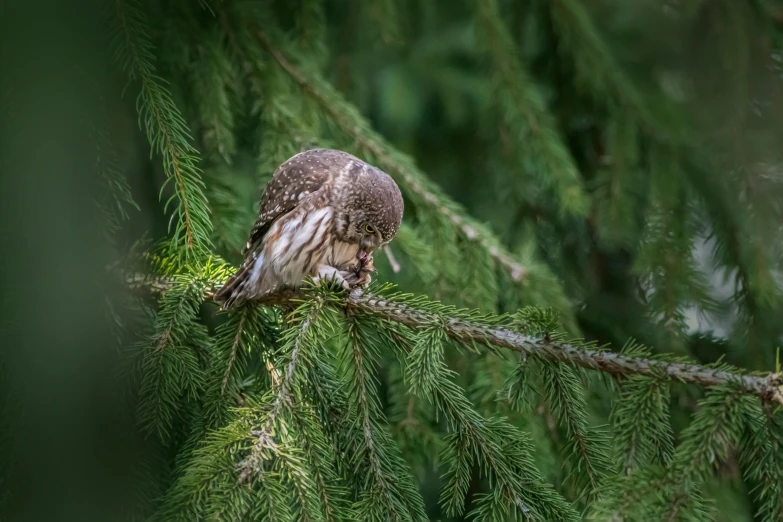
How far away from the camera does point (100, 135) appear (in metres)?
1.77

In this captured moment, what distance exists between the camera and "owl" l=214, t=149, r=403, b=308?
2.71m

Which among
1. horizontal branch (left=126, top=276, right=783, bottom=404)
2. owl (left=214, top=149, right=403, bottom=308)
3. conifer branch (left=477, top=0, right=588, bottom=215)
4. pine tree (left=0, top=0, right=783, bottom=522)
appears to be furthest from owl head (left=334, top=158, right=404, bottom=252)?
conifer branch (left=477, top=0, right=588, bottom=215)

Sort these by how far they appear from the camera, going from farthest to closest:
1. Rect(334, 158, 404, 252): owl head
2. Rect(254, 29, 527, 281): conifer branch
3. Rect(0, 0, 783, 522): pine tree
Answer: Rect(254, 29, 527, 281): conifer branch, Rect(334, 158, 404, 252): owl head, Rect(0, 0, 783, 522): pine tree

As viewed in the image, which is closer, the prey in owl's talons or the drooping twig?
the drooping twig

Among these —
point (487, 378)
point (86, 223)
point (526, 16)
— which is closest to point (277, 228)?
point (487, 378)

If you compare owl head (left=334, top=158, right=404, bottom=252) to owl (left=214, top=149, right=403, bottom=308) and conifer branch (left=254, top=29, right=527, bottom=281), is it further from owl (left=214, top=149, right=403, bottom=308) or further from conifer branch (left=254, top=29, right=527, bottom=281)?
conifer branch (left=254, top=29, right=527, bottom=281)

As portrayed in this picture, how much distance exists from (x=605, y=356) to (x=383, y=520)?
2.05ft

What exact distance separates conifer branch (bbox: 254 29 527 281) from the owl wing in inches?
10.5

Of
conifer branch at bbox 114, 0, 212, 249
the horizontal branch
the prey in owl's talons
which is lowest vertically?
the prey in owl's talons

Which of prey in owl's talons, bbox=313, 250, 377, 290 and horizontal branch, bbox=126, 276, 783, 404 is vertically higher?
horizontal branch, bbox=126, 276, 783, 404

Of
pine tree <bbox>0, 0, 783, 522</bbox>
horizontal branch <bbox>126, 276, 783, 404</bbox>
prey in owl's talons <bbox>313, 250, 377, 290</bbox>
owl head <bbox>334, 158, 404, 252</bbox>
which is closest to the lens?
horizontal branch <bbox>126, 276, 783, 404</bbox>

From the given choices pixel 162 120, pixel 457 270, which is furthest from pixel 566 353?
pixel 457 270

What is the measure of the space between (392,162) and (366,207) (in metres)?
0.43

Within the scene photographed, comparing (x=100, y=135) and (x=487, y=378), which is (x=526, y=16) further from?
(x=100, y=135)
